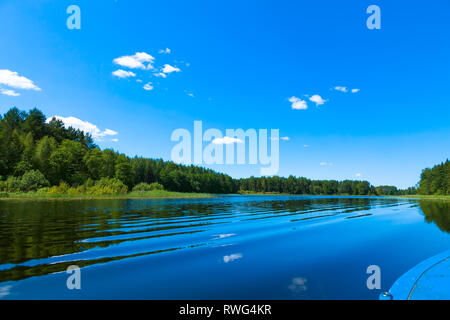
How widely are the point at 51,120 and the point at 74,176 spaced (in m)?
51.3

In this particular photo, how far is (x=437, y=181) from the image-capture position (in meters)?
169

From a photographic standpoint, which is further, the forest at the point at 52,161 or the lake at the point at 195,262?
the forest at the point at 52,161

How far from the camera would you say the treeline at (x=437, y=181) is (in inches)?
6270

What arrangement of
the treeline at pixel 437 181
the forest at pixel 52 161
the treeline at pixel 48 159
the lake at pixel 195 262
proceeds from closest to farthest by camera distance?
the lake at pixel 195 262
the forest at pixel 52 161
the treeline at pixel 48 159
the treeline at pixel 437 181

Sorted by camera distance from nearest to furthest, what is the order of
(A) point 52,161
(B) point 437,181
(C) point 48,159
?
(C) point 48,159 → (A) point 52,161 → (B) point 437,181

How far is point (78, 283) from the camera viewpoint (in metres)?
8.07

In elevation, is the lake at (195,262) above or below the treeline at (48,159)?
below

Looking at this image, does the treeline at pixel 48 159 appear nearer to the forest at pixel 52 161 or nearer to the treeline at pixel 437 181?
the forest at pixel 52 161

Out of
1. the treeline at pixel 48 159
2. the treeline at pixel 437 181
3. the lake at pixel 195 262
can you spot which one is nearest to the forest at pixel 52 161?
the treeline at pixel 48 159

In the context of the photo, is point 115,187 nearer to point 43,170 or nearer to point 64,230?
point 43,170

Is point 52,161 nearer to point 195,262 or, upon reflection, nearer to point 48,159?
point 48,159

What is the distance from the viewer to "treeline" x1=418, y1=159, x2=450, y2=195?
522 feet

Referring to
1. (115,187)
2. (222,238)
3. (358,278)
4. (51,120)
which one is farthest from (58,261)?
(51,120)

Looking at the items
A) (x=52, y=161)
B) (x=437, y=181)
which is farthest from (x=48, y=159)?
(x=437, y=181)
